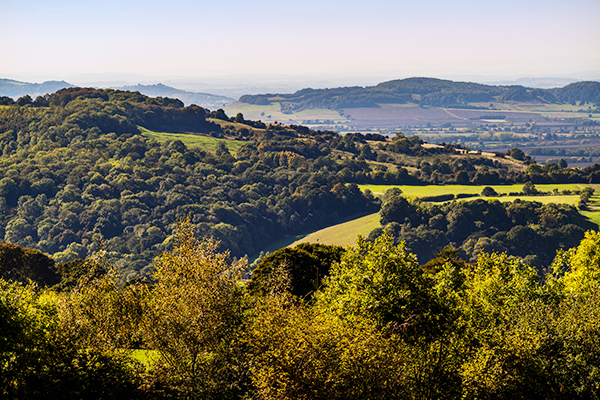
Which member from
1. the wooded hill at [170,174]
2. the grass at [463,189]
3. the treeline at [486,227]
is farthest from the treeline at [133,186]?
the treeline at [486,227]

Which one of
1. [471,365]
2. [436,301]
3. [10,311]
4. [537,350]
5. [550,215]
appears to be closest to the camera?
[10,311]

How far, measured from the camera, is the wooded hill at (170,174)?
10188cm

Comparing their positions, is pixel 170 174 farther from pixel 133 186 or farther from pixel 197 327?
pixel 197 327

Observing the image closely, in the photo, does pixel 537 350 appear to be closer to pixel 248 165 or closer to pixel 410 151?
pixel 248 165

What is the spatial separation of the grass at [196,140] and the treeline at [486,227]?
245 ft

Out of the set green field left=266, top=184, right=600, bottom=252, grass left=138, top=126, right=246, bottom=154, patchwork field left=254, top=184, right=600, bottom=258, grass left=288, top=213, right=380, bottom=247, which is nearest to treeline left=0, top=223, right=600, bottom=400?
green field left=266, top=184, right=600, bottom=252

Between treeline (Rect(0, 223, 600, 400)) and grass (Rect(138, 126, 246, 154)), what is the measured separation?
140m

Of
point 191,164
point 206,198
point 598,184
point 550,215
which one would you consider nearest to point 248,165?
point 191,164

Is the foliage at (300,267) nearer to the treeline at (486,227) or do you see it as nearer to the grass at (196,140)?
the treeline at (486,227)

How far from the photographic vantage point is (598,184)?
414 feet

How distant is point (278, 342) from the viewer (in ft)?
56.8

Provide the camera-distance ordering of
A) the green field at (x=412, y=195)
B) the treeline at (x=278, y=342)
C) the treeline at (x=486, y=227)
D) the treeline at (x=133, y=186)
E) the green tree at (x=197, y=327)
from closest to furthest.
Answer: the treeline at (x=278, y=342) → the green tree at (x=197, y=327) → the treeline at (x=486, y=227) → the treeline at (x=133, y=186) → the green field at (x=412, y=195)

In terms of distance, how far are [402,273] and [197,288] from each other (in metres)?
9.06

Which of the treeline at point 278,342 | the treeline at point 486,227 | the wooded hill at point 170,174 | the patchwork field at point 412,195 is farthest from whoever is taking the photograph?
the patchwork field at point 412,195
